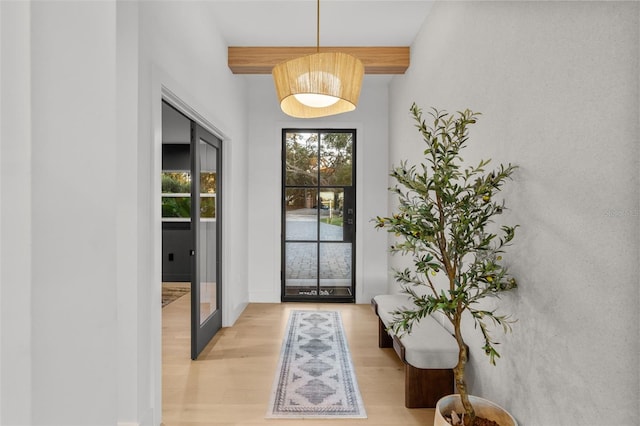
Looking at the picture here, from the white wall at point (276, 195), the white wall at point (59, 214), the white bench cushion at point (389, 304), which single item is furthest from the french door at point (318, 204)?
the white wall at point (59, 214)

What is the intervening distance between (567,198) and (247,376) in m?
2.34

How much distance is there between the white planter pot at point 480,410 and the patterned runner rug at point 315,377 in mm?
581

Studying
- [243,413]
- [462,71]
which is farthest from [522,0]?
[243,413]

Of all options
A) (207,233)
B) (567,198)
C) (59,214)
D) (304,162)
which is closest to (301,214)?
(304,162)

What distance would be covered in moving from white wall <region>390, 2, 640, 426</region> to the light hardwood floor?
683mm

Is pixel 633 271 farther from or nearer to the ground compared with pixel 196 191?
nearer to the ground

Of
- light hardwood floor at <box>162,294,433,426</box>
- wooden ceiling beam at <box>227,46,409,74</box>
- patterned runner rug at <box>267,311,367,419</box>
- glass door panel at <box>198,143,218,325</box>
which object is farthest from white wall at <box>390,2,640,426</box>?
glass door panel at <box>198,143,218,325</box>

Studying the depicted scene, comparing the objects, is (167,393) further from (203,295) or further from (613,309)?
(613,309)

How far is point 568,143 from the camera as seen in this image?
4.36ft

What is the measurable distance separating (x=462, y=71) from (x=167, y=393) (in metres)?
2.86

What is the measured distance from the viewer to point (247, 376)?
2.70m

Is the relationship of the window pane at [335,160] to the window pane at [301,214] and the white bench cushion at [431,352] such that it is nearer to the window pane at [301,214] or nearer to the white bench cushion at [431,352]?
the window pane at [301,214]

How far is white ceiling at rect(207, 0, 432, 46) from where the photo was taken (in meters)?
2.93

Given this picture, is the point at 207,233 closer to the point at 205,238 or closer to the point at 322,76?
the point at 205,238
